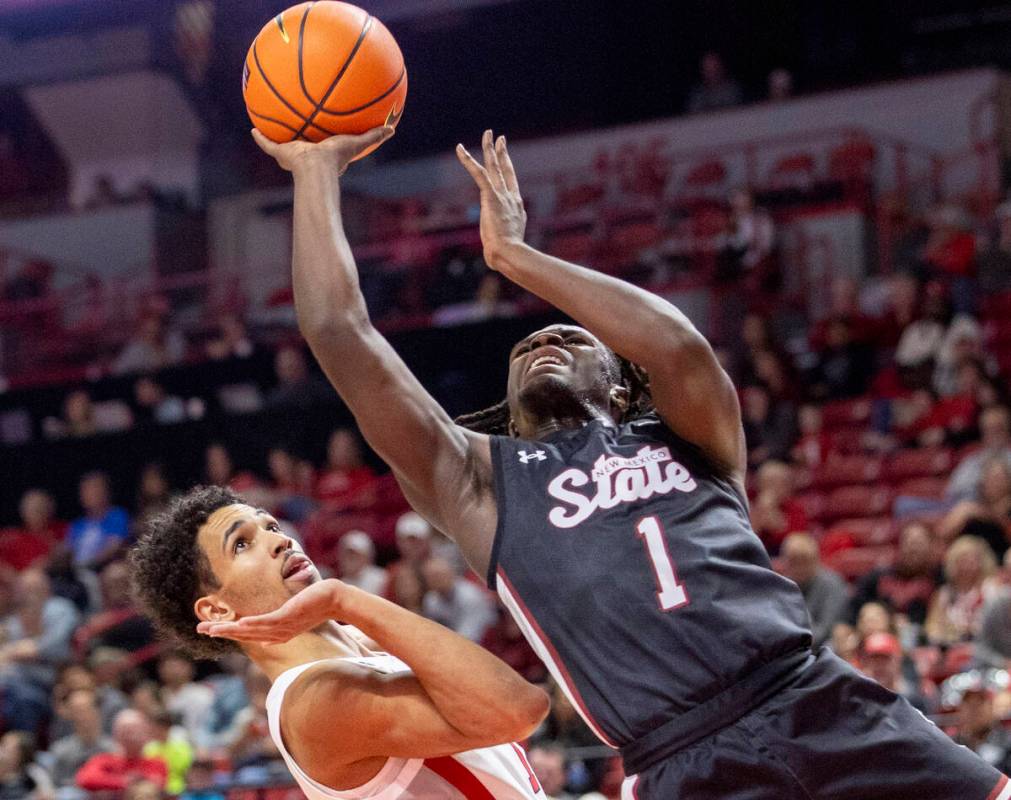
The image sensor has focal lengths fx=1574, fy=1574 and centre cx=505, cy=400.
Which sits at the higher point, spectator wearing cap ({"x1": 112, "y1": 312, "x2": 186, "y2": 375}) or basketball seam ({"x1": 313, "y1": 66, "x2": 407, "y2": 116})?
basketball seam ({"x1": 313, "y1": 66, "x2": 407, "y2": 116})

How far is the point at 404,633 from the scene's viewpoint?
3.03 m

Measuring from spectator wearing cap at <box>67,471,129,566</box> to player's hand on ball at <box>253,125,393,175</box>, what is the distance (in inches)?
363

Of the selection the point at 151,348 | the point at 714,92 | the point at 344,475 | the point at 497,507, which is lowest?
the point at 344,475

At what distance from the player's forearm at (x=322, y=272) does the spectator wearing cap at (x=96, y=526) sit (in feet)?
30.9

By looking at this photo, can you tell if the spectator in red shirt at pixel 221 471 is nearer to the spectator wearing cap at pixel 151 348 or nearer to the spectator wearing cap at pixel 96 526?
the spectator wearing cap at pixel 96 526

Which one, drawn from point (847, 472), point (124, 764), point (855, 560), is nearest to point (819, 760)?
point (124, 764)

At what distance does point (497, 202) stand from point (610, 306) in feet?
1.14

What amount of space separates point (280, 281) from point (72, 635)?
7.23m

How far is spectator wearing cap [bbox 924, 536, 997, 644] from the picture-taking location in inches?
320

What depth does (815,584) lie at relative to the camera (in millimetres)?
8359

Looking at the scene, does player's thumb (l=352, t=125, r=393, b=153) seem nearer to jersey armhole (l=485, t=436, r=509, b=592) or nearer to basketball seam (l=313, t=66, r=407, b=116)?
basketball seam (l=313, t=66, r=407, b=116)

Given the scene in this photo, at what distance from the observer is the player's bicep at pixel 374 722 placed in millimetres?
3037

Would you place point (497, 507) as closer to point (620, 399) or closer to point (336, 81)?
point (620, 399)

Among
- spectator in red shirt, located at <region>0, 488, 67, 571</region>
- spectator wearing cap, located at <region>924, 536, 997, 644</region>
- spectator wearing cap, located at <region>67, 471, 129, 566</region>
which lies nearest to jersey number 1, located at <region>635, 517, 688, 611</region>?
spectator wearing cap, located at <region>924, 536, 997, 644</region>
